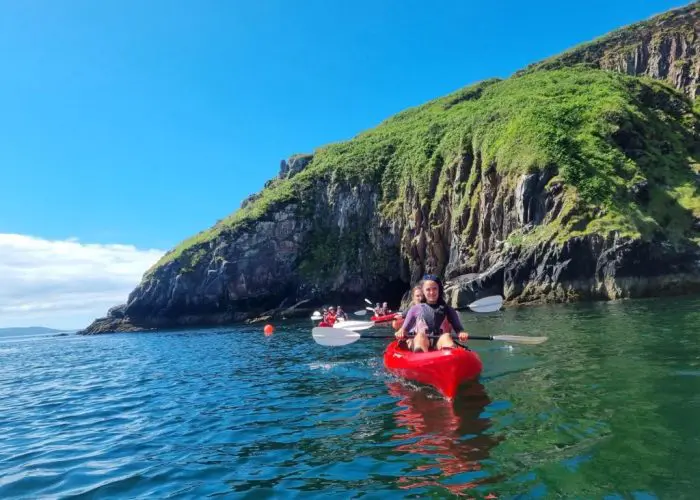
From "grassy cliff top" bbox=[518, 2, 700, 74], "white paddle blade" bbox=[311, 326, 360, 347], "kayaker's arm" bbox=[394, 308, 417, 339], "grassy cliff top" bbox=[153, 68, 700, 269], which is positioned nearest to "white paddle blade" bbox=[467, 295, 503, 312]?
"kayaker's arm" bbox=[394, 308, 417, 339]

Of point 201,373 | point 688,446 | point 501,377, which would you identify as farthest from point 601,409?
point 201,373

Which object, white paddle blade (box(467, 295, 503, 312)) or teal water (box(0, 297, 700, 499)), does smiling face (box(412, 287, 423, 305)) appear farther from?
teal water (box(0, 297, 700, 499))

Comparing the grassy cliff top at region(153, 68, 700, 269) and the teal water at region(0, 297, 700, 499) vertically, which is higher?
the grassy cliff top at region(153, 68, 700, 269)

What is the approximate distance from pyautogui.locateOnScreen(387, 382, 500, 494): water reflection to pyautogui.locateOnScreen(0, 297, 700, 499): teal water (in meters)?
0.03

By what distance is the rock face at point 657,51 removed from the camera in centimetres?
6091

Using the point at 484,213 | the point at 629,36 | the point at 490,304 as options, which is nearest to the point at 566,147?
the point at 484,213

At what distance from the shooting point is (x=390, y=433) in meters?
7.75

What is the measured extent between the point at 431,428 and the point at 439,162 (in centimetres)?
5436

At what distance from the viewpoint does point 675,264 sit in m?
33.7

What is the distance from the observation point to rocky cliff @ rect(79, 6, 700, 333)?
36219 millimetres

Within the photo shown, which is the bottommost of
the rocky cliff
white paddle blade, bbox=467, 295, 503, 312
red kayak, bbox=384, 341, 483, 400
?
red kayak, bbox=384, 341, 483, 400

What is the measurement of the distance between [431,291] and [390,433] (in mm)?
4030

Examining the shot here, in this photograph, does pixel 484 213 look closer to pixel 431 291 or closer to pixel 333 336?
pixel 333 336

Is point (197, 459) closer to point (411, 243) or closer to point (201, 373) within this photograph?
point (201, 373)
